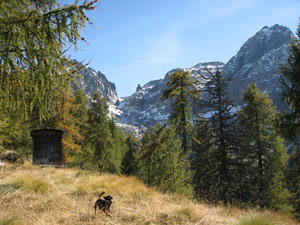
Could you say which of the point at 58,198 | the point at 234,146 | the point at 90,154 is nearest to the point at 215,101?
the point at 234,146

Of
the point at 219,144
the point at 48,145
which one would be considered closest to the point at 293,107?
the point at 219,144

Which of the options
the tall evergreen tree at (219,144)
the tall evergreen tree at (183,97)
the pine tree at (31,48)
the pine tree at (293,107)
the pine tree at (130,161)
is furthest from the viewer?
the pine tree at (130,161)

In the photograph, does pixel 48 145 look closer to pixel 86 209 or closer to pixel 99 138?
pixel 99 138

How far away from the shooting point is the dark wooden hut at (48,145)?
17.5 meters

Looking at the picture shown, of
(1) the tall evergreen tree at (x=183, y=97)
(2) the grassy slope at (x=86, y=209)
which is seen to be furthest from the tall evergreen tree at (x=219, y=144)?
(2) the grassy slope at (x=86, y=209)

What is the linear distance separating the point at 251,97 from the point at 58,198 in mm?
16894

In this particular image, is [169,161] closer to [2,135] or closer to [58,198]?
[58,198]

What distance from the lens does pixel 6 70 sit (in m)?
3.55

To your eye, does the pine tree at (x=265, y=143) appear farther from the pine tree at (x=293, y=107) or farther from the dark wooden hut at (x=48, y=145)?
the dark wooden hut at (x=48, y=145)

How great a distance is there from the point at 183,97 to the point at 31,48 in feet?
39.8

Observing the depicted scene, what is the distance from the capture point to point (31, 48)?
3482 mm

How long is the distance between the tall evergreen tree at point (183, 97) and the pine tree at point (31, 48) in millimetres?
10506

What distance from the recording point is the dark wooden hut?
57.6 feet

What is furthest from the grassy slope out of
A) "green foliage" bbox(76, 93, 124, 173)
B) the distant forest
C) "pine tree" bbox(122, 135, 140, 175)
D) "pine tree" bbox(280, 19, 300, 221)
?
"pine tree" bbox(122, 135, 140, 175)
